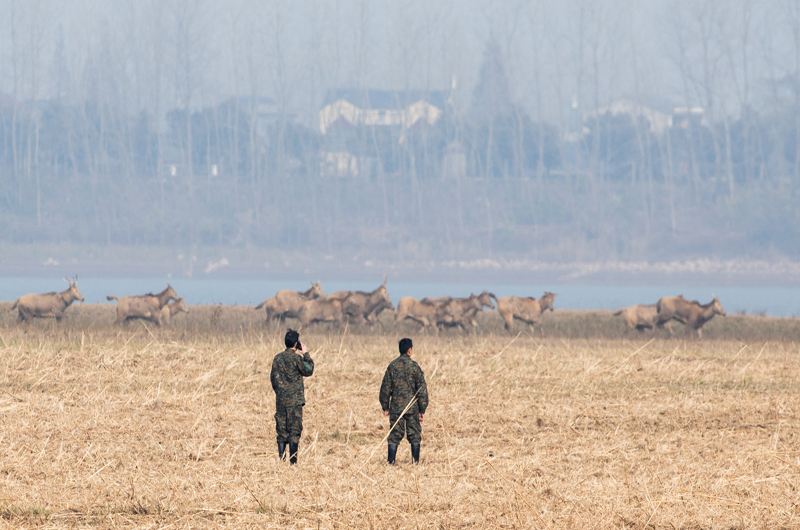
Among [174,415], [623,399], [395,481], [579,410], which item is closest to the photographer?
[395,481]

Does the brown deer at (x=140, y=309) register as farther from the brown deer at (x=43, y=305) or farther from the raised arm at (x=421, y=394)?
the raised arm at (x=421, y=394)

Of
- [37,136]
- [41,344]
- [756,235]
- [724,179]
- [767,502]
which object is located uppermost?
[37,136]

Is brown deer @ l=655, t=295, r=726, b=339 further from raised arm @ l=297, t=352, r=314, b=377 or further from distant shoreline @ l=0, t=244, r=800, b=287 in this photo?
distant shoreline @ l=0, t=244, r=800, b=287

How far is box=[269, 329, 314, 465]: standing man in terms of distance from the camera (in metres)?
10.2

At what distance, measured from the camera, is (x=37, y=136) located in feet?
327

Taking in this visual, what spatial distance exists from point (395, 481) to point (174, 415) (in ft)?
17.6

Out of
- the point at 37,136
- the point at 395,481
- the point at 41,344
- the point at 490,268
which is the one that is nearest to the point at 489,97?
the point at 490,268

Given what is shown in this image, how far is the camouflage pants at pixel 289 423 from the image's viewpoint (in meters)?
10.3

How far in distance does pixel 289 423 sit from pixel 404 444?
234 cm

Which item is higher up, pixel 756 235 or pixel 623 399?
pixel 756 235

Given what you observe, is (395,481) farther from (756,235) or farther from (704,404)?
(756,235)

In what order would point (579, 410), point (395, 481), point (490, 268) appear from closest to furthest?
point (395, 481), point (579, 410), point (490, 268)

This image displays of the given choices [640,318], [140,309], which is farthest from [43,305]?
[640,318]

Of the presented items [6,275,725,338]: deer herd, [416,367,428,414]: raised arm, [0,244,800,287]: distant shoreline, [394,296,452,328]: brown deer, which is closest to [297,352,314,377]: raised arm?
[416,367,428,414]: raised arm
